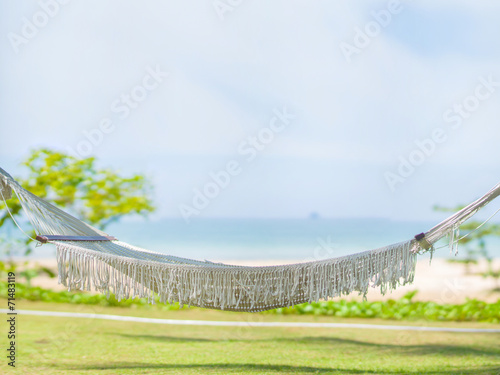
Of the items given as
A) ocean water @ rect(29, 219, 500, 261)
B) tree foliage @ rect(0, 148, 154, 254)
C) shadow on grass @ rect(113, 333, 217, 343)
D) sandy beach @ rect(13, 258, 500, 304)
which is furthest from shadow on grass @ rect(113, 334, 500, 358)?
ocean water @ rect(29, 219, 500, 261)

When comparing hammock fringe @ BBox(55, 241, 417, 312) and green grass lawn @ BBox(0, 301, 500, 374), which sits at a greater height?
hammock fringe @ BBox(55, 241, 417, 312)

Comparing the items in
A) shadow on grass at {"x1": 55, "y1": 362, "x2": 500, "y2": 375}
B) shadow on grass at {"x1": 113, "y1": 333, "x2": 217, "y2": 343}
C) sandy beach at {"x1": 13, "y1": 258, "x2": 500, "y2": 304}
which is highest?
sandy beach at {"x1": 13, "y1": 258, "x2": 500, "y2": 304}

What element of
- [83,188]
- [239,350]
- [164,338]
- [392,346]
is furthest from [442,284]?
[239,350]

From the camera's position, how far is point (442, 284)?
10.4 m

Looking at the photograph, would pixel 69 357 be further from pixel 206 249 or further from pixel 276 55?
pixel 276 55

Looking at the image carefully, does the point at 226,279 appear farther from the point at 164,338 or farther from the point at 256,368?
the point at 164,338

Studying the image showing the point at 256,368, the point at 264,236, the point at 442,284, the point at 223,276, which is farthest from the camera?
the point at 264,236

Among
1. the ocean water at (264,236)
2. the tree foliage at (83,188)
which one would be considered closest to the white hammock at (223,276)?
the tree foliage at (83,188)

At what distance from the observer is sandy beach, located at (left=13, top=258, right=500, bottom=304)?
206 inches

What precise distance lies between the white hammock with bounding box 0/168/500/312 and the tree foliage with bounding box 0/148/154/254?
8.68 ft

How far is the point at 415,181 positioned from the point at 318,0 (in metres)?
6.78

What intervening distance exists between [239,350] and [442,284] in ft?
26.5

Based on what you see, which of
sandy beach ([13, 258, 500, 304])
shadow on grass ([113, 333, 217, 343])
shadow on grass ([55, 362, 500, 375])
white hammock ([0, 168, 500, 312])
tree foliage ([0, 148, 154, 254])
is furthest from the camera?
sandy beach ([13, 258, 500, 304])

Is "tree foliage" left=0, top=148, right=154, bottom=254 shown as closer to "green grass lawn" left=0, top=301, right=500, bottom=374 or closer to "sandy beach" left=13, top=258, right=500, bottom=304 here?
"sandy beach" left=13, top=258, right=500, bottom=304
